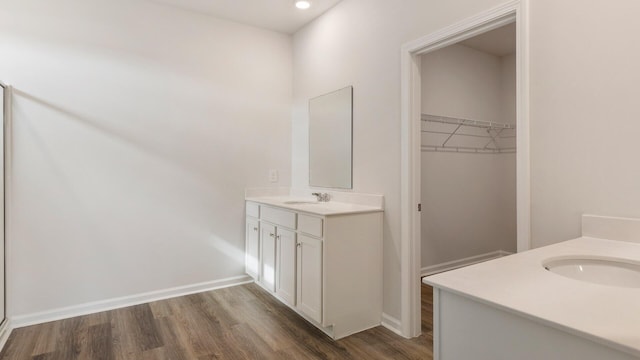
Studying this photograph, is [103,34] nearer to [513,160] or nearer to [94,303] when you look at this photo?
[94,303]

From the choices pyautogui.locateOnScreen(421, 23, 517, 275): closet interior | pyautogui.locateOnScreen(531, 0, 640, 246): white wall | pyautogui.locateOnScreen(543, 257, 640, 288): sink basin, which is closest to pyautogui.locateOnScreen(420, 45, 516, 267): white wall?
pyautogui.locateOnScreen(421, 23, 517, 275): closet interior

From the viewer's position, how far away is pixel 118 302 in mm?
2971

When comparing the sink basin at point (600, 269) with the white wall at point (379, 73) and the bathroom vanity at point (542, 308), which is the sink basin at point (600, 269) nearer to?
the bathroom vanity at point (542, 308)

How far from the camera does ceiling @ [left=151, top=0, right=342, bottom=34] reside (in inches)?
123

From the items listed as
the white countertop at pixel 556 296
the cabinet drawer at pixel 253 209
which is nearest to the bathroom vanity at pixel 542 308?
the white countertop at pixel 556 296

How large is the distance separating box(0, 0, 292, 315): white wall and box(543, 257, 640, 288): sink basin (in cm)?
286

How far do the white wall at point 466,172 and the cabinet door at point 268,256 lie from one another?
1.63 metres

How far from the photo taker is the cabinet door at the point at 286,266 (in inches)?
106

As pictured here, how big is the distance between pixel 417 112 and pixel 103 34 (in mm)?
2614

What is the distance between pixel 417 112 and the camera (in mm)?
2439

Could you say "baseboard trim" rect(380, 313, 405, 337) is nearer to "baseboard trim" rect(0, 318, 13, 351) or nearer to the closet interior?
the closet interior

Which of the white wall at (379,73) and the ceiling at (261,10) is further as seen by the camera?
the ceiling at (261,10)

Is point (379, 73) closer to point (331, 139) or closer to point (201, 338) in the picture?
point (331, 139)

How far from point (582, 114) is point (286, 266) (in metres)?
2.12
